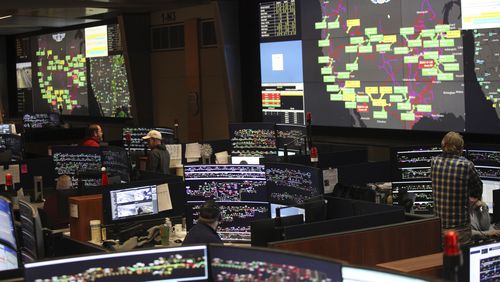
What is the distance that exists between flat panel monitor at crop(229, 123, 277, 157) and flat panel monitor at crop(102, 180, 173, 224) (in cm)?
324

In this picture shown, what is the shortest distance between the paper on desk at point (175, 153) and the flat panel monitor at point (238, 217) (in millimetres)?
3408

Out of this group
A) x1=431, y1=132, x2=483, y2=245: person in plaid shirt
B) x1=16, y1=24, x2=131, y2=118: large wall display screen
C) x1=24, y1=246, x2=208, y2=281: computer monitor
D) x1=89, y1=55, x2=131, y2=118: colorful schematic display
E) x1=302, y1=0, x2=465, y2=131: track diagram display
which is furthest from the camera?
x1=16, y1=24, x2=131, y2=118: large wall display screen

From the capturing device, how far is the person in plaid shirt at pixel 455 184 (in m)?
5.64

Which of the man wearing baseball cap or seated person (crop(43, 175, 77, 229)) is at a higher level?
the man wearing baseball cap

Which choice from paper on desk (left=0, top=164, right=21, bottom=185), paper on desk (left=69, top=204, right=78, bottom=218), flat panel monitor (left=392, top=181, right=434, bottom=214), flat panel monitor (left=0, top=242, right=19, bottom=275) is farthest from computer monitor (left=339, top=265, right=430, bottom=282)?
paper on desk (left=0, top=164, right=21, bottom=185)

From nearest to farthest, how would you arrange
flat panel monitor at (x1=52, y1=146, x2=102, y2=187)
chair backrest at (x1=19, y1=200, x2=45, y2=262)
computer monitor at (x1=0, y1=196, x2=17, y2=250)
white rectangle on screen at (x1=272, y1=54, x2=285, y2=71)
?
chair backrest at (x1=19, y1=200, x2=45, y2=262), computer monitor at (x1=0, y1=196, x2=17, y2=250), flat panel monitor at (x1=52, y1=146, x2=102, y2=187), white rectangle on screen at (x1=272, y1=54, x2=285, y2=71)

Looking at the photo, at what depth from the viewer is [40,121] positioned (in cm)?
1622

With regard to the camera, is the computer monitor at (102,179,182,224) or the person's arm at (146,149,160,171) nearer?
the computer monitor at (102,179,182,224)

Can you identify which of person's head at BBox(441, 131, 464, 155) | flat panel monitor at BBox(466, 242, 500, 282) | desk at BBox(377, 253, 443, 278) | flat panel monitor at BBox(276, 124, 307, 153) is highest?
person's head at BBox(441, 131, 464, 155)

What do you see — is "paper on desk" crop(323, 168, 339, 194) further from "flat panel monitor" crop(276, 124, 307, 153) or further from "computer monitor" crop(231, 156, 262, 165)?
"computer monitor" crop(231, 156, 262, 165)

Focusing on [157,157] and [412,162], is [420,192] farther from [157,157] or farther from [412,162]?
[157,157]

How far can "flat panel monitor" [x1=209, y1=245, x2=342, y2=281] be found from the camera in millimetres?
2734

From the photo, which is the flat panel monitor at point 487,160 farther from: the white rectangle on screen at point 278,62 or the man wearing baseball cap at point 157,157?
the white rectangle on screen at point 278,62

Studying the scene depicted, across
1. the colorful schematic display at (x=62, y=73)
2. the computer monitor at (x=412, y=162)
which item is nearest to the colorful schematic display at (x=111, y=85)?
the colorful schematic display at (x=62, y=73)
